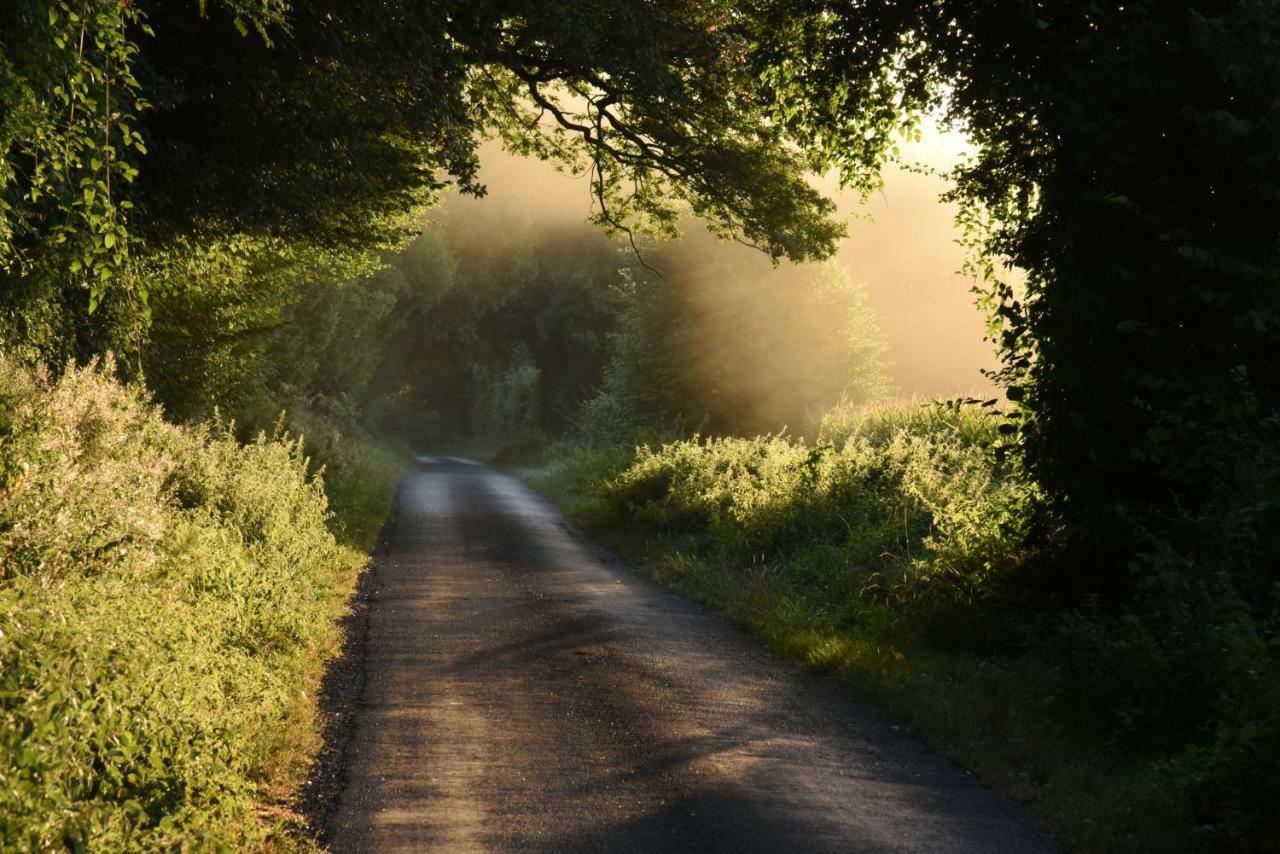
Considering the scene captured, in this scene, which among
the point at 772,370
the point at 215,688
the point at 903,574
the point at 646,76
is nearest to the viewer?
the point at 215,688

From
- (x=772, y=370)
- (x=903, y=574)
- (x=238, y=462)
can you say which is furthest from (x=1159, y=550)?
(x=772, y=370)

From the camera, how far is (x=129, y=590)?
7297 millimetres

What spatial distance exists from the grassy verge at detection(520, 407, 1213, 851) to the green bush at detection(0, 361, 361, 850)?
4480 mm

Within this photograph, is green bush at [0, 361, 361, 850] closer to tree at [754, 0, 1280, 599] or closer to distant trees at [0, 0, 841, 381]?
distant trees at [0, 0, 841, 381]

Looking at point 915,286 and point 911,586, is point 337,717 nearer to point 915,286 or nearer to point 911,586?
point 911,586

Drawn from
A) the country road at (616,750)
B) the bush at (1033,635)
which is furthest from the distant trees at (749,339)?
the country road at (616,750)

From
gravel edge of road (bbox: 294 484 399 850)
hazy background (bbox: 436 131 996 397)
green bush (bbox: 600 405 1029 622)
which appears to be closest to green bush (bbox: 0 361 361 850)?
gravel edge of road (bbox: 294 484 399 850)

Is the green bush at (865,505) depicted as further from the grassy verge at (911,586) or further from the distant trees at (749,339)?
the distant trees at (749,339)

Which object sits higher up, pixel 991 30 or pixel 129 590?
pixel 991 30

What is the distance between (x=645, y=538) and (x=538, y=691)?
10547 millimetres

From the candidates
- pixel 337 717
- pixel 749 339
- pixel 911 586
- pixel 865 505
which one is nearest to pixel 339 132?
pixel 337 717

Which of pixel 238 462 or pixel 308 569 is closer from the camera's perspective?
pixel 308 569

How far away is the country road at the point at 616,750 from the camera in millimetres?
5934

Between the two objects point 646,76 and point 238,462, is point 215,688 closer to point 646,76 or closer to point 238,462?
point 238,462
